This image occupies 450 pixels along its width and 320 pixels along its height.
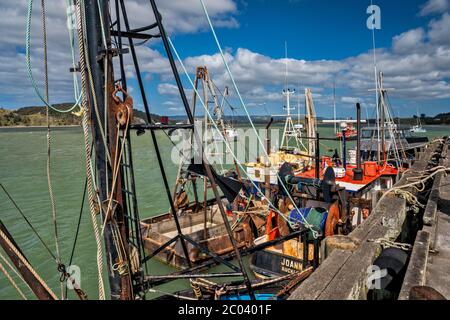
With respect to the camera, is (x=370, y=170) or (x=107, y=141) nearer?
(x=107, y=141)

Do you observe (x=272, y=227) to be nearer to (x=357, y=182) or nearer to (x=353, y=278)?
(x=357, y=182)

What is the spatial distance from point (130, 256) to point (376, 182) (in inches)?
571

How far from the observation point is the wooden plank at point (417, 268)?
4014mm

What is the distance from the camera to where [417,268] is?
448 cm

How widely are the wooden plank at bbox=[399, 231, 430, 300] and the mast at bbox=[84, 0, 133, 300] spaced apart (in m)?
3.99

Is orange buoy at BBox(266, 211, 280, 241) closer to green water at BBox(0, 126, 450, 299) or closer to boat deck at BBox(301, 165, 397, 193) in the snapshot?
green water at BBox(0, 126, 450, 299)

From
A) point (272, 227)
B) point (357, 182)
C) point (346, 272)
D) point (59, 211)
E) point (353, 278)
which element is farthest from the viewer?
point (59, 211)

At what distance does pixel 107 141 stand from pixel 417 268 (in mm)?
4860

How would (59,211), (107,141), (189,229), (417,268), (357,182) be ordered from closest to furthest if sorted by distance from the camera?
(417,268) → (107,141) → (357,182) → (189,229) → (59,211)

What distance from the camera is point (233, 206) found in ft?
51.4

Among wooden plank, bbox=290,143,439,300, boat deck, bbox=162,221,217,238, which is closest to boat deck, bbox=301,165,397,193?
boat deck, bbox=162,221,217,238

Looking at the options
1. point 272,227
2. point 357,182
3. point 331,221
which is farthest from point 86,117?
point 357,182

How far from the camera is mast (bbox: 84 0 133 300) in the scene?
481cm

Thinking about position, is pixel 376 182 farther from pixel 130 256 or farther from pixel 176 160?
pixel 176 160
